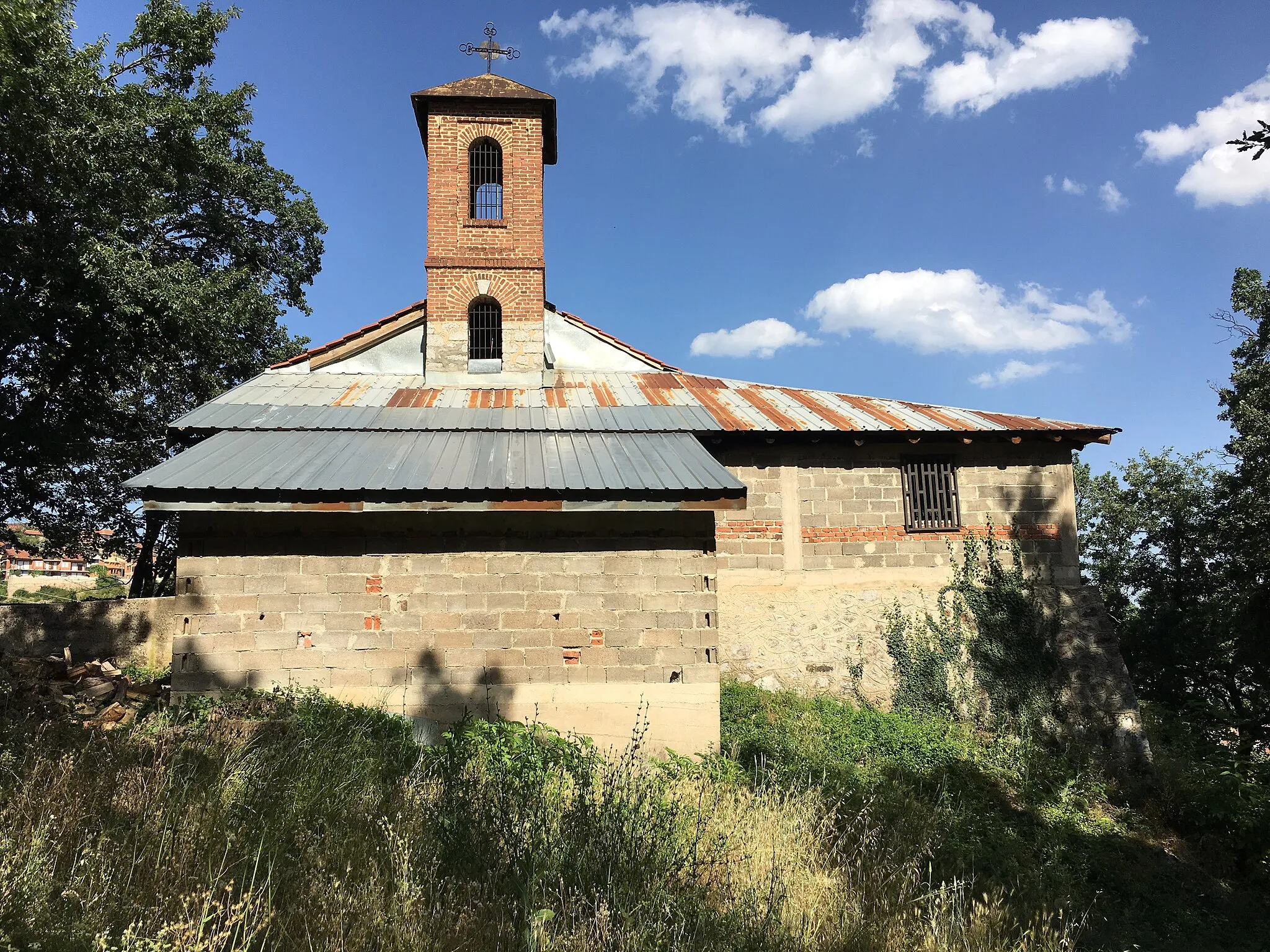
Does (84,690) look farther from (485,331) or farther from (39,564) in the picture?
(39,564)

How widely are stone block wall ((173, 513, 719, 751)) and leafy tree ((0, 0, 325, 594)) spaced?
879cm

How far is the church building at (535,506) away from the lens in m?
7.50

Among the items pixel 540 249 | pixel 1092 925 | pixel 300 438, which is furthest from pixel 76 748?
pixel 540 249

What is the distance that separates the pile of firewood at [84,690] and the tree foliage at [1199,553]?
16882mm

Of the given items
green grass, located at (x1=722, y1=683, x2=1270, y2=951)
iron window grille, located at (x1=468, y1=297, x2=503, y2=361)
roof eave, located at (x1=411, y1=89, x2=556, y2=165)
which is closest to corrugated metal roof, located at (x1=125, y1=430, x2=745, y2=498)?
green grass, located at (x1=722, y1=683, x2=1270, y2=951)

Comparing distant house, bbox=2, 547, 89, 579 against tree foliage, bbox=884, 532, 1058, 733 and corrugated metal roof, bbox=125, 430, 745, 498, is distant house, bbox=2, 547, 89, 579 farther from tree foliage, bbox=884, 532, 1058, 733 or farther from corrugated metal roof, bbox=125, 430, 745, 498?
tree foliage, bbox=884, 532, 1058, 733

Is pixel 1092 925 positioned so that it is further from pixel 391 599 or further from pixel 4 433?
pixel 4 433

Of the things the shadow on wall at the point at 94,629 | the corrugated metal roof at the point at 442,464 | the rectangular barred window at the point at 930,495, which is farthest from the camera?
the shadow on wall at the point at 94,629

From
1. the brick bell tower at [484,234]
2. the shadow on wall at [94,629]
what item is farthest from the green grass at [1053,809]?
the shadow on wall at [94,629]

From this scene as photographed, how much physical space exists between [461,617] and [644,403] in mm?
5028

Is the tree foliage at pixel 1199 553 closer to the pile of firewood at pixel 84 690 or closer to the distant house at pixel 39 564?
the pile of firewood at pixel 84 690

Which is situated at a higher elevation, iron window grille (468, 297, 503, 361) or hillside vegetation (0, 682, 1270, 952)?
iron window grille (468, 297, 503, 361)

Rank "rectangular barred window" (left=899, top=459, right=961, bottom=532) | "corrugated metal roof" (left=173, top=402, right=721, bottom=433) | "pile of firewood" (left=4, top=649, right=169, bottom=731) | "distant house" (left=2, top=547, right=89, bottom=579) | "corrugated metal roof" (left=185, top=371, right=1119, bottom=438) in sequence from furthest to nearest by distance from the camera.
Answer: "distant house" (left=2, top=547, right=89, bottom=579) → "rectangular barred window" (left=899, top=459, right=961, bottom=532) → "corrugated metal roof" (left=185, top=371, right=1119, bottom=438) → "corrugated metal roof" (left=173, top=402, right=721, bottom=433) → "pile of firewood" (left=4, top=649, right=169, bottom=731)

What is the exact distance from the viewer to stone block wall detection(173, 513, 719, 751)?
747 centimetres
